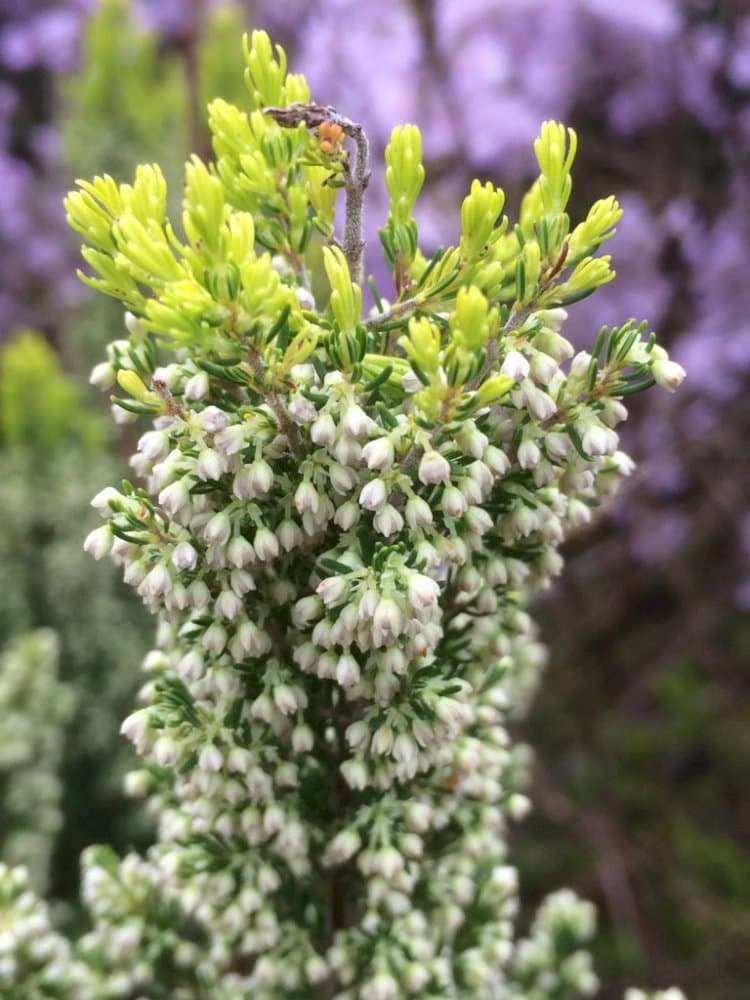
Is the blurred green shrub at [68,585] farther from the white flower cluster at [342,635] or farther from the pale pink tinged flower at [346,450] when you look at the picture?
the pale pink tinged flower at [346,450]

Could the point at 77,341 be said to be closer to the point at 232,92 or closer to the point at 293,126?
the point at 232,92

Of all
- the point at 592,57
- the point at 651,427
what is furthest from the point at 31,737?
the point at 592,57

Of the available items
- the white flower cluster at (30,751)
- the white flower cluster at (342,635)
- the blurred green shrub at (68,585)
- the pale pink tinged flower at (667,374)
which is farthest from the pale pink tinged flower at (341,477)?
the blurred green shrub at (68,585)

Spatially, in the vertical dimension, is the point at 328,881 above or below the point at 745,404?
below

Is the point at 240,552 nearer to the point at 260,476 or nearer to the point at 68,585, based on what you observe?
the point at 260,476

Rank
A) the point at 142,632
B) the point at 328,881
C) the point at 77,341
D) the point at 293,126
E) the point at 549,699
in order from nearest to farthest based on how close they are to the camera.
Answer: the point at 293,126 → the point at 328,881 → the point at 142,632 → the point at 77,341 → the point at 549,699

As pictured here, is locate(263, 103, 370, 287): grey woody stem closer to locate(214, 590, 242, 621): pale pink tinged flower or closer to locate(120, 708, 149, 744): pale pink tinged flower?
locate(214, 590, 242, 621): pale pink tinged flower
